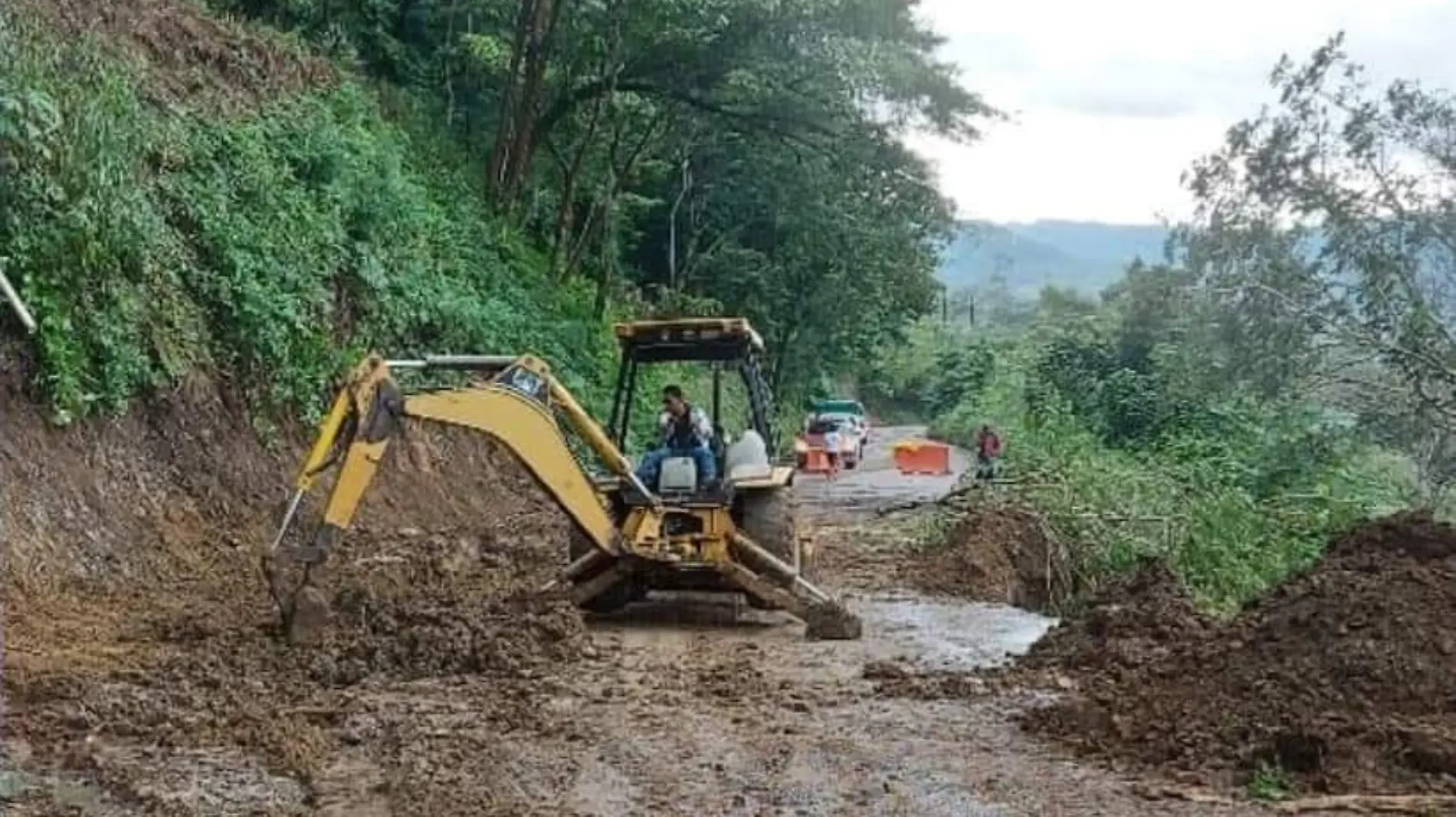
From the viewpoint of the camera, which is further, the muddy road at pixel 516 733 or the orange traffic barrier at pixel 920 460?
the orange traffic barrier at pixel 920 460

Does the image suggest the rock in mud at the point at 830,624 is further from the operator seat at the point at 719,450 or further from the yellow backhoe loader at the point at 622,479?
the operator seat at the point at 719,450

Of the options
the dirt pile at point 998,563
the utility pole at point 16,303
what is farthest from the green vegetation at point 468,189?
the dirt pile at point 998,563

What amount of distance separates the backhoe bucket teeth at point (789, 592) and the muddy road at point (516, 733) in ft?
0.58

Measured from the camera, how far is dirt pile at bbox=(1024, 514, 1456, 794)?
291 inches

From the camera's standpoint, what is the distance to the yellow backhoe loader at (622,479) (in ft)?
30.9

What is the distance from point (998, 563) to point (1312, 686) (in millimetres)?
8191

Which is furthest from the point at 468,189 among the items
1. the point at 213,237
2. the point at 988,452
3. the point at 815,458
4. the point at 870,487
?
the point at 815,458

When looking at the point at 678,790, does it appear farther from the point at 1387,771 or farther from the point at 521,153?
the point at 521,153

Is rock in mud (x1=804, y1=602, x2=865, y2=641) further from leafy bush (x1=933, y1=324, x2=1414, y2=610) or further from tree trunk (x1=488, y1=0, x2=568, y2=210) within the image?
tree trunk (x1=488, y1=0, x2=568, y2=210)

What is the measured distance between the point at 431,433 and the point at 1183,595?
30.6ft

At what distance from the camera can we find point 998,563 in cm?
1625

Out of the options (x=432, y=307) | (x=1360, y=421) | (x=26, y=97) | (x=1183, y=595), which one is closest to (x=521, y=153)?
(x=432, y=307)

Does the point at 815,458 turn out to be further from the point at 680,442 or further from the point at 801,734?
the point at 801,734

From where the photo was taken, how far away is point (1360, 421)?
949 inches
